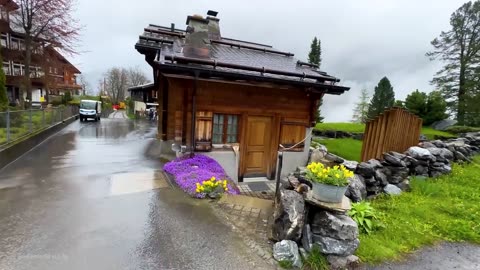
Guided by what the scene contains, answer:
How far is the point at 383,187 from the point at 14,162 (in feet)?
32.1

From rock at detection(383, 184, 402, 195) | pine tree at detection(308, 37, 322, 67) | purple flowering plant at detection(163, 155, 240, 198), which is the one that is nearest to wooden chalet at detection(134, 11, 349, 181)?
purple flowering plant at detection(163, 155, 240, 198)

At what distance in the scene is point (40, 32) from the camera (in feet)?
53.2

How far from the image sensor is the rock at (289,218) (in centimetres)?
352

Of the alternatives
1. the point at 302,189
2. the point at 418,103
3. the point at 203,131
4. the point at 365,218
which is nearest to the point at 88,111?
the point at 203,131

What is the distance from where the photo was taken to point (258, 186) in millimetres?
9289

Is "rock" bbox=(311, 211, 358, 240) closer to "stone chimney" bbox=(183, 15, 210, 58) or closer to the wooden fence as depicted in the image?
the wooden fence

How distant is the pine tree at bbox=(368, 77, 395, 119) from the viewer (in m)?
37.3

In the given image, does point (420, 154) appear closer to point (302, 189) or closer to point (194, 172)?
point (302, 189)

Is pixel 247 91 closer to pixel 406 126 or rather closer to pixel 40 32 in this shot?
pixel 406 126

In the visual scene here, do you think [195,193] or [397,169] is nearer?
[195,193]

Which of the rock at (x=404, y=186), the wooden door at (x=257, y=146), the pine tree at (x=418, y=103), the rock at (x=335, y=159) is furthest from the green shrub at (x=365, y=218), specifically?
the pine tree at (x=418, y=103)

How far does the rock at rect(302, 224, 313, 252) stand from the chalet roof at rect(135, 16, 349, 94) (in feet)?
16.4

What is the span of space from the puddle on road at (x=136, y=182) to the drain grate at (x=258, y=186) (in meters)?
3.35

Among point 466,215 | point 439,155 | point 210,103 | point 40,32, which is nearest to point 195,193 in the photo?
point 210,103
